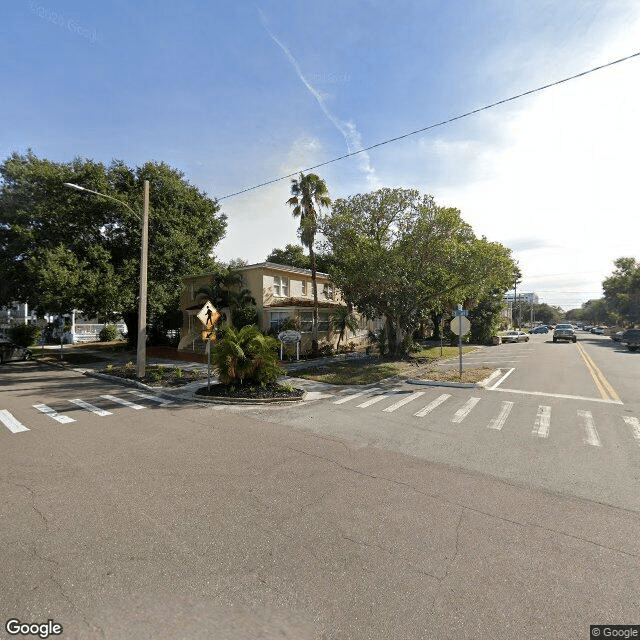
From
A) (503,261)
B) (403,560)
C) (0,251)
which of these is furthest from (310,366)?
(0,251)

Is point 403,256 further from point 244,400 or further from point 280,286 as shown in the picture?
point 244,400

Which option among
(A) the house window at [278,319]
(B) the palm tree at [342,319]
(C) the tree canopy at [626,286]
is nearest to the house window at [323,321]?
(B) the palm tree at [342,319]

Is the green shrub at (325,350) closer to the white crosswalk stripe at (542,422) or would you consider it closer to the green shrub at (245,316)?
the green shrub at (245,316)

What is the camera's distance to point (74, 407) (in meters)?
10.7

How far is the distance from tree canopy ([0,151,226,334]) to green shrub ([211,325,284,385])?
11722mm

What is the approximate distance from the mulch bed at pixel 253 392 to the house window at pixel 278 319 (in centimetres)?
1109

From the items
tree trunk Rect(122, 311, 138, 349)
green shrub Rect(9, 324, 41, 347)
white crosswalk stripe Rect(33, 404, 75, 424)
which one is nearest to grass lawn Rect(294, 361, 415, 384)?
white crosswalk stripe Rect(33, 404, 75, 424)

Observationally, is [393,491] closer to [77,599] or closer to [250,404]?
[77,599]

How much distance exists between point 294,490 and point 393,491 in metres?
1.42

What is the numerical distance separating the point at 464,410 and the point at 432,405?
0.96 meters

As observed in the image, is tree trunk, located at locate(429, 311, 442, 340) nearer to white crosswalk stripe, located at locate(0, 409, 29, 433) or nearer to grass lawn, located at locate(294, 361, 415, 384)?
grass lawn, located at locate(294, 361, 415, 384)

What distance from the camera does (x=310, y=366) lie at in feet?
63.5

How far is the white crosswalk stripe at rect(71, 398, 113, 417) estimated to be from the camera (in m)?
9.94

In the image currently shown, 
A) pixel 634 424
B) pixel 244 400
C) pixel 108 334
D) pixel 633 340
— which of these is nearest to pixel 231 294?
pixel 244 400
